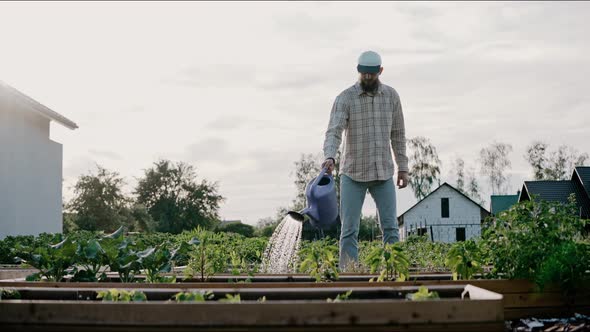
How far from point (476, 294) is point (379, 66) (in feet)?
10.5

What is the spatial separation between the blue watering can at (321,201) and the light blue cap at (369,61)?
2.85 feet

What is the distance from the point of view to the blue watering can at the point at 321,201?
218 inches

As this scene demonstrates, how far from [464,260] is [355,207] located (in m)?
1.82

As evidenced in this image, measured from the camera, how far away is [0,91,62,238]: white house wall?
61.9ft

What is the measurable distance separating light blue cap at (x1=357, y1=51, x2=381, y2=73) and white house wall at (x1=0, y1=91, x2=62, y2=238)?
48.8ft

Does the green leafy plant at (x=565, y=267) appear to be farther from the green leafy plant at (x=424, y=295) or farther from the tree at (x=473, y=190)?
the tree at (x=473, y=190)

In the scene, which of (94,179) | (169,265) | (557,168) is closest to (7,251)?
(169,265)

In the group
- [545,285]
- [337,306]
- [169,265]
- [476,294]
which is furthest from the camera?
[169,265]

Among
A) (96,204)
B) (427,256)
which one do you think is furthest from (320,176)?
(96,204)

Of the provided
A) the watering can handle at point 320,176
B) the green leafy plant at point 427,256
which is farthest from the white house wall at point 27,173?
the watering can handle at point 320,176

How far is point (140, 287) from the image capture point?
344cm

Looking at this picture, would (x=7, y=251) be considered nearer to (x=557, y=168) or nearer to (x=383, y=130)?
(x=383, y=130)

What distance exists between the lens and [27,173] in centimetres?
2006

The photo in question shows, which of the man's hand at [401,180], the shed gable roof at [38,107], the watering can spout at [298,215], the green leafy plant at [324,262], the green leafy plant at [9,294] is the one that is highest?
the shed gable roof at [38,107]
